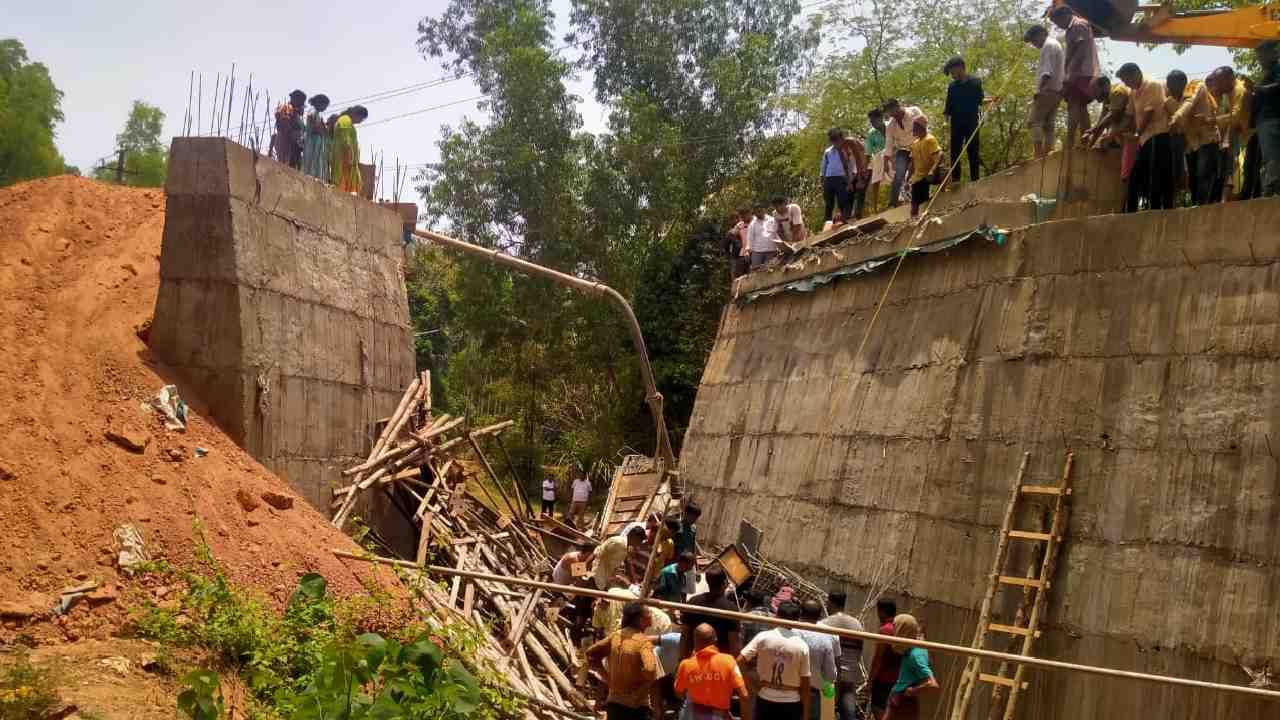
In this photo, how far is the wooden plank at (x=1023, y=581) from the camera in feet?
27.9

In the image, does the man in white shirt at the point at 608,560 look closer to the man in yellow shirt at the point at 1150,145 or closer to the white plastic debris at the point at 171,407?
the white plastic debris at the point at 171,407

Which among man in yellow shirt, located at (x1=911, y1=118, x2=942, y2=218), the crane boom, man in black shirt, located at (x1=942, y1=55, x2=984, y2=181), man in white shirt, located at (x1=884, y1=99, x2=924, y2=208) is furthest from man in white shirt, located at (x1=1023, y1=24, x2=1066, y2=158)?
man in white shirt, located at (x1=884, y1=99, x2=924, y2=208)

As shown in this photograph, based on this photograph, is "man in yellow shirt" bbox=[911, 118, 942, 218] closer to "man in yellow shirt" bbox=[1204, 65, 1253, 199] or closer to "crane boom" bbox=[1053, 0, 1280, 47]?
"crane boom" bbox=[1053, 0, 1280, 47]

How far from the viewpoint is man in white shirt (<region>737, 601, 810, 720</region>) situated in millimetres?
7539

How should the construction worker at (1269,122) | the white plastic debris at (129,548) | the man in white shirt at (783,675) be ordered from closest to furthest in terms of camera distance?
the man in white shirt at (783,675) → the white plastic debris at (129,548) → the construction worker at (1269,122)

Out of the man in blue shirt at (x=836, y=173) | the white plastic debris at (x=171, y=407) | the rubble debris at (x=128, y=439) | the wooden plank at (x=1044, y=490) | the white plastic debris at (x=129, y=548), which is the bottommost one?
the white plastic debris at (x=129, y=548)

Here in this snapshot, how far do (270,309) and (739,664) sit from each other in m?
6.13

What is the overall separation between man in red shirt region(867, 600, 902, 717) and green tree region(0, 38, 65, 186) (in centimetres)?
3539

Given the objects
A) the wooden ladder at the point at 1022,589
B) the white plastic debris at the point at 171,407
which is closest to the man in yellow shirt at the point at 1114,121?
the wooden ladder at the point at 1022,589

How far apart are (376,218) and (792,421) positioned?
569cm

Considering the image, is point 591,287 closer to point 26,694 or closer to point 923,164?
point 923,164

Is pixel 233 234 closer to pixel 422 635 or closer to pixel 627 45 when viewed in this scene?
pixel 422 635

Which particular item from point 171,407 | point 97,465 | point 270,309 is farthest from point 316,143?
point 97,465

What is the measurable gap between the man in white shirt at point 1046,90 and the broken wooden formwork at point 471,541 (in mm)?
7074
